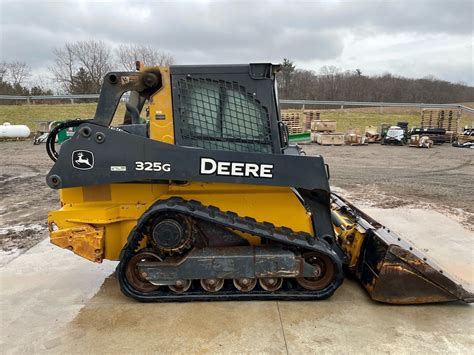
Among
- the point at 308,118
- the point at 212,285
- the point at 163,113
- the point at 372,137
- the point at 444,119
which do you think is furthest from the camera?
the point at 308,118

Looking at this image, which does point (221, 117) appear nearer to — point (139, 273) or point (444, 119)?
point (139, 273)

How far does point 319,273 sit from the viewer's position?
3.79m

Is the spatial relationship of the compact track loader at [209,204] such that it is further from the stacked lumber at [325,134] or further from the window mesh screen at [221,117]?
the stacked lumber at [325,134]

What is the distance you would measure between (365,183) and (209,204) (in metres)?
7.26

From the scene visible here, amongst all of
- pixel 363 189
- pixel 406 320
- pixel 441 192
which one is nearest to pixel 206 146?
pixel 406 320

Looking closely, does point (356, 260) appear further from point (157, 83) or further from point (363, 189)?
point (363, 189)

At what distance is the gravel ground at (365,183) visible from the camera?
6724mm

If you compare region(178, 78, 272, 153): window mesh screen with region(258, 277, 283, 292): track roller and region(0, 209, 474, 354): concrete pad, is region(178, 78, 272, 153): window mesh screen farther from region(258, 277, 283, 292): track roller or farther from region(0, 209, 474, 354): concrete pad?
region(0, 209, 474, 354): concrete pad

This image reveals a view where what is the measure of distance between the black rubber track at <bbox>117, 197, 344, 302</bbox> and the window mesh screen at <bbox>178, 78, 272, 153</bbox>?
0.62 metres

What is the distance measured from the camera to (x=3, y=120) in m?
24.1

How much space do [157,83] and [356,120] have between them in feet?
88.4

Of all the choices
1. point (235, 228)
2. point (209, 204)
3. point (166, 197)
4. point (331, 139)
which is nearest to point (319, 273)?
point (235, 228)

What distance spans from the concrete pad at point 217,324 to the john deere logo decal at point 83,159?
137 centimetres

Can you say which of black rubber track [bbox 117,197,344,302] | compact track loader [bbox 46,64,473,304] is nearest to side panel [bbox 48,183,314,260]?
compact track loader [bbox 46,64,473,304]
